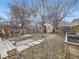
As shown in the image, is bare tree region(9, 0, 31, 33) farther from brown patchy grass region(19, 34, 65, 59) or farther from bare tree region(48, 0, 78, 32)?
brown patchy grass region(19, 34, 65, 59)

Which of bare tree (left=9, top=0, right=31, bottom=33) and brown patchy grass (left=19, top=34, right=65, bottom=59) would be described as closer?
brown patchy grass (left=19, top=34, right=65, bottom=59)

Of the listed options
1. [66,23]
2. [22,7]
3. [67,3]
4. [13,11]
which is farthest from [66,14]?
[13,11]

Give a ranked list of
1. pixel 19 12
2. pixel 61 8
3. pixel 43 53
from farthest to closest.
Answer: pixel 61 8 → pixel 19 12 → pixel 43 53

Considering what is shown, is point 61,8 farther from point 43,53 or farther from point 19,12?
point 43,53

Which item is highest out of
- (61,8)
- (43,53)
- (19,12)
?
(61,8)

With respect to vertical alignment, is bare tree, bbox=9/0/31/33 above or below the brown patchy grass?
above

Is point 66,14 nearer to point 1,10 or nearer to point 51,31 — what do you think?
point 51,31

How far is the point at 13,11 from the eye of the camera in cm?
1399

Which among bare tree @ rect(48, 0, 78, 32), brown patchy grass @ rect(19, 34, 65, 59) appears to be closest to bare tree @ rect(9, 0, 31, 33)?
bare tree @ rect(48, 0, 78, 32)

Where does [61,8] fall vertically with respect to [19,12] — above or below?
above

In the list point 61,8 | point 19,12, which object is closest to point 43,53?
point 19,12

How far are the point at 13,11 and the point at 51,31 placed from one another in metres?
10.1

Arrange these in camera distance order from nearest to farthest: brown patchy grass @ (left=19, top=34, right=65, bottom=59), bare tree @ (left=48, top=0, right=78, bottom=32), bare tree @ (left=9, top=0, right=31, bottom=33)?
brown patchy grass @ (left=19, top=34, right=65, bottom=59), bare tree @ (left=48, top=0, right=78, bottom=32), bare tree @ (left=9, top=0, right=31, bottom=33)

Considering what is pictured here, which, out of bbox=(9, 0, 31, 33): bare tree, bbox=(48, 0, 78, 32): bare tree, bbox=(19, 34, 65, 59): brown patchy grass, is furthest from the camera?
bbox=(9, 0, 31, 33): bare tree
